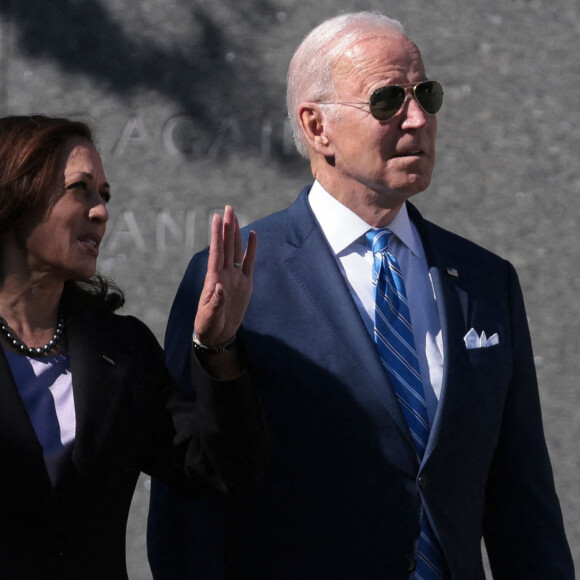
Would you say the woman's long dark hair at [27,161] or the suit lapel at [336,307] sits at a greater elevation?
the woman's long dark hair at [27,161]

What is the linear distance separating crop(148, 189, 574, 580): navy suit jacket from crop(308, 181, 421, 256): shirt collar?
41 mm

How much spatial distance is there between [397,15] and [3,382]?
3146 millimetres

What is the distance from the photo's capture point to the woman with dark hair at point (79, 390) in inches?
107

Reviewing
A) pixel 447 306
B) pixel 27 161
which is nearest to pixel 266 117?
pixel 447 306

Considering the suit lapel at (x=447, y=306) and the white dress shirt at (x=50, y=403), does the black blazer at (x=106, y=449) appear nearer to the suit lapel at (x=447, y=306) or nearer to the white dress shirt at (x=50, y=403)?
the white dress shirt at (x=50, y=403)

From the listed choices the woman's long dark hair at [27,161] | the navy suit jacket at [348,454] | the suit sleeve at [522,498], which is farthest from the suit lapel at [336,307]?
the woman's long dark hair at [27,161]

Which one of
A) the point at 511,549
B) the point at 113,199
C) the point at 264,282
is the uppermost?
the point at 113,199

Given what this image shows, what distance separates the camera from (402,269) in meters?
3.27

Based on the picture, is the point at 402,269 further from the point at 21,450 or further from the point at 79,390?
the point at 21,450

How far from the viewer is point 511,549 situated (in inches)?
131

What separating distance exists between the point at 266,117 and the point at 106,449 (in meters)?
2.78

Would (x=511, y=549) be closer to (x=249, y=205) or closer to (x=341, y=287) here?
(x=341, y=287)

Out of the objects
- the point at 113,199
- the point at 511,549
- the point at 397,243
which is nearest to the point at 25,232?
the point at 397,243

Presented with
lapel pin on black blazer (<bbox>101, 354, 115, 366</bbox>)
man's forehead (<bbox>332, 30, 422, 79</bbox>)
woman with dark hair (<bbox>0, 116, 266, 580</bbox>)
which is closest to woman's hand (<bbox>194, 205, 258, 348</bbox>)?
woman with dark hair (<bbox>0, 116, 266, 580</bbox>)
